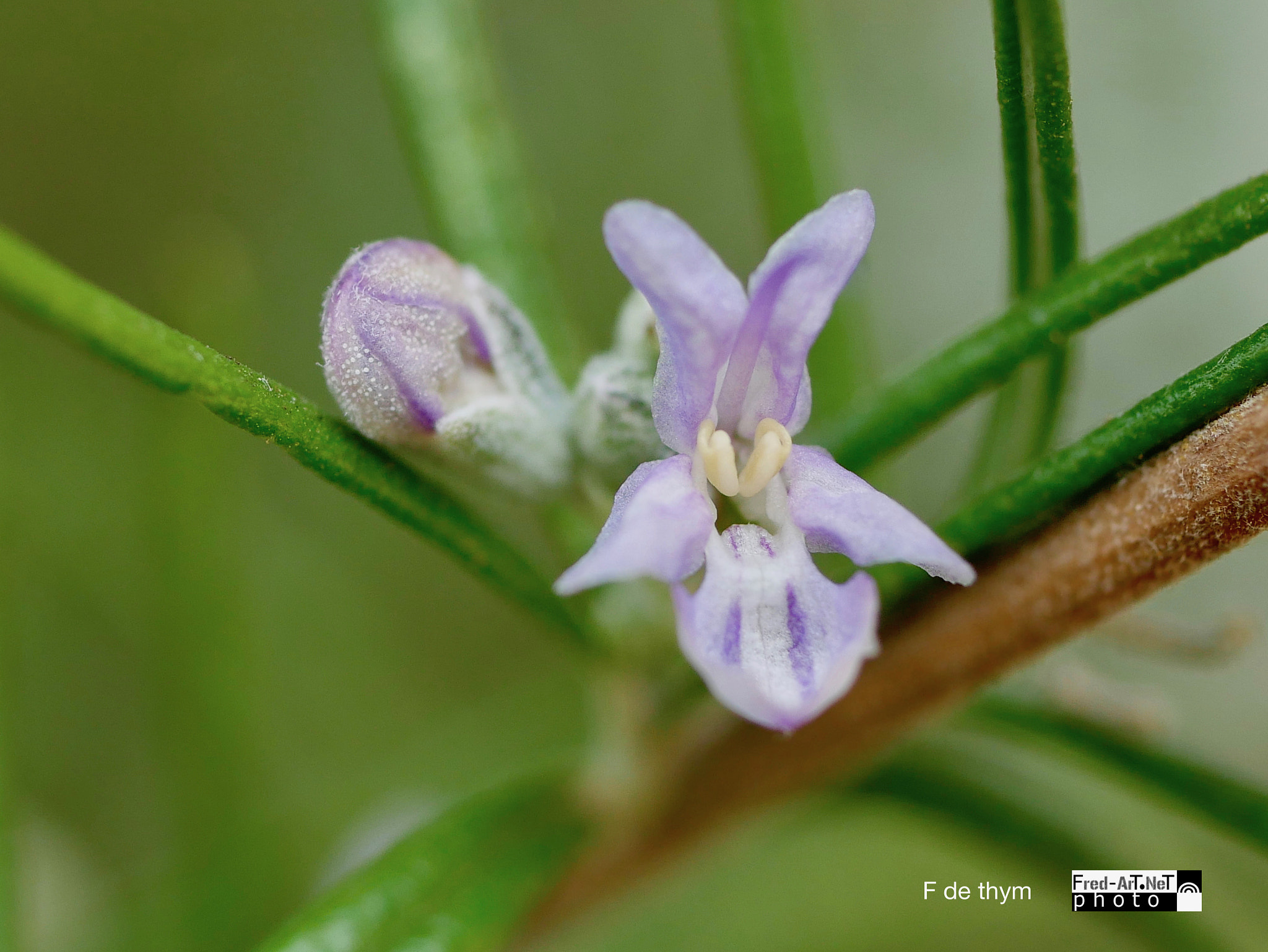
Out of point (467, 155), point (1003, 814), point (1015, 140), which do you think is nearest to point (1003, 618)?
point (1015, 140)

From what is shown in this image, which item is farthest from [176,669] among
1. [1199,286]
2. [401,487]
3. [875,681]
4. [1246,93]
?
[1246,93]

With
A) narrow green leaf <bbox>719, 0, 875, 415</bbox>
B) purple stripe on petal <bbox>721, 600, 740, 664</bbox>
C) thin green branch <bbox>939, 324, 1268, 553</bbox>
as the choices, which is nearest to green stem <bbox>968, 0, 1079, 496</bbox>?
thin green branch <bbox>939, 324, 1268, 553</bbox>

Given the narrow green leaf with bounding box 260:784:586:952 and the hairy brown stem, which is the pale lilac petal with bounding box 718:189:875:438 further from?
the narrow green leaf with bounding box 260:784:586:952

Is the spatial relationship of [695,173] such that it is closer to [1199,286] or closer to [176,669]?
[1199,286]

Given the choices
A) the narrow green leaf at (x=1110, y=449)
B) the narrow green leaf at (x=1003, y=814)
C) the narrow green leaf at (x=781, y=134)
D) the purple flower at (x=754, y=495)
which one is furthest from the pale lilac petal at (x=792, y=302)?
the narrow green leaf at (x=1003, y=814)

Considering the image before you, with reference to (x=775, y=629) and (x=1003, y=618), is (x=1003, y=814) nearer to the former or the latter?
(x=1003, y=618)
